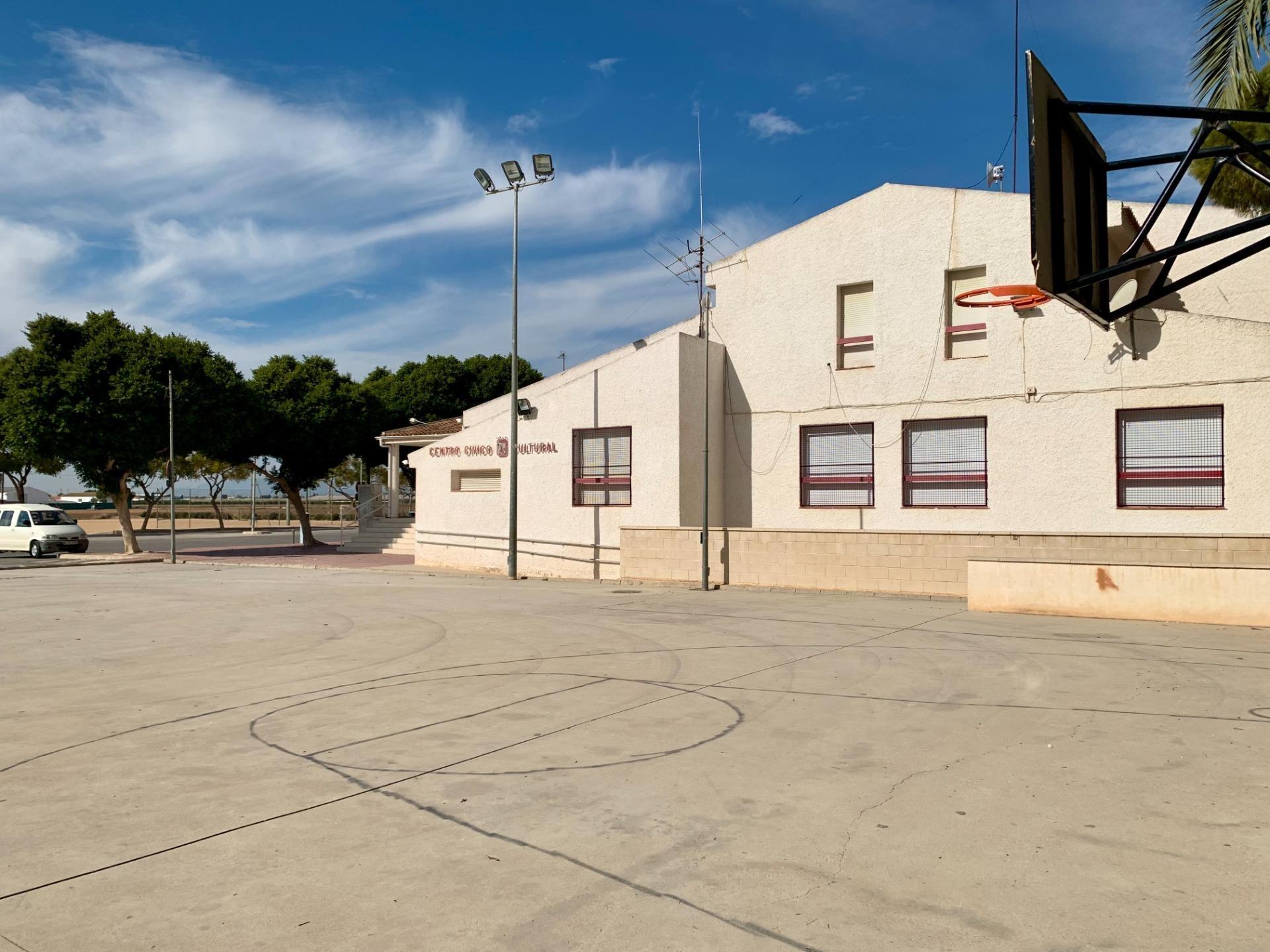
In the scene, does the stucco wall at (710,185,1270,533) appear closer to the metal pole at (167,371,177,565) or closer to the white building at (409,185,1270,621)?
the white building at (409,185,1270,621)

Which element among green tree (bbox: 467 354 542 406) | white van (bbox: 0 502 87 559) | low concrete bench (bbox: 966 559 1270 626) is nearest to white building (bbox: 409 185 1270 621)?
low concrete bench (bbox: 966 559 1270 626)

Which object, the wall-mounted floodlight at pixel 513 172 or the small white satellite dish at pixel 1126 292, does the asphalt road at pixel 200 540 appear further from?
the small white satellite dish at pixel 1126 292

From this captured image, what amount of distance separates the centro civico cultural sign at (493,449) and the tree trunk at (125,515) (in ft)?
43.9

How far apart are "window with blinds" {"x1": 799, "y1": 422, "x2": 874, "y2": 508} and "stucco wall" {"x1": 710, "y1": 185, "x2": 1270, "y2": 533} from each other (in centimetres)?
→ 25

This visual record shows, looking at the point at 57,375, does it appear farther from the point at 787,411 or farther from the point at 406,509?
the point at 787,411

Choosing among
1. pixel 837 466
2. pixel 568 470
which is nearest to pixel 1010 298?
pixel 837 466

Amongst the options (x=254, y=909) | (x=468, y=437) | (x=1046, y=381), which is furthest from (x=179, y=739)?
(x=468, y=437)

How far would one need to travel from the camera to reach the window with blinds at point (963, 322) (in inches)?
835

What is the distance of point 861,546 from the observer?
1877cm

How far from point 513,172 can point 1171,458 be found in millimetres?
16046

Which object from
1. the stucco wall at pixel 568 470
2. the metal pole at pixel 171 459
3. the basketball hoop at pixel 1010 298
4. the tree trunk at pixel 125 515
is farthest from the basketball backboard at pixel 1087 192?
the tree trunk at pixel 125 515

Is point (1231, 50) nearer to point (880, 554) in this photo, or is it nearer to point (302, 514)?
point (880, 554)

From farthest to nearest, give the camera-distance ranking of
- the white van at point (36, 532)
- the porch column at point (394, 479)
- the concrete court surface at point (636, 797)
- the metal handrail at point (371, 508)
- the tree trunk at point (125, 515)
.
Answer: the metal handrail at point (371, 508)
the porch column at point (394, 479)
the white van at point (36, 532)
the tree trunk at point (125, 515)
the concrete court surface at point (636, 797)

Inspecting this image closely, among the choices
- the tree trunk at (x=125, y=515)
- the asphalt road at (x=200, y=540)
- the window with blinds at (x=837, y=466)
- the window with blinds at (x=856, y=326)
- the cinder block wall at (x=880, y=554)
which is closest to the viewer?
the cinder block wall at (x=880, y=554)
